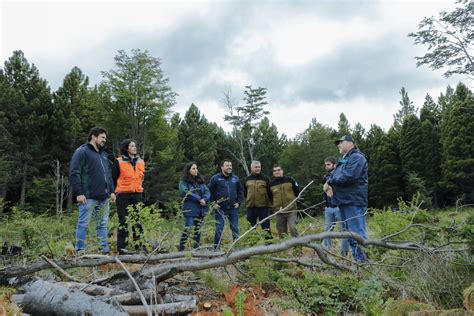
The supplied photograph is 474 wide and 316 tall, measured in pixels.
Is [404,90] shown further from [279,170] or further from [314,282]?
[314,282]

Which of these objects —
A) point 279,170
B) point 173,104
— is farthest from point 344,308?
point 173,104

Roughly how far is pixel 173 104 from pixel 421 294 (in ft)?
96.2

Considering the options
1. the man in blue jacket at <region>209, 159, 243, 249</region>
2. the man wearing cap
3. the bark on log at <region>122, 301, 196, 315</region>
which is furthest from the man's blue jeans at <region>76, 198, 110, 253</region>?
the man wearing cap

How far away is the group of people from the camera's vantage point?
485 cm

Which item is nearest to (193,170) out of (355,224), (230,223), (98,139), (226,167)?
(226,167)

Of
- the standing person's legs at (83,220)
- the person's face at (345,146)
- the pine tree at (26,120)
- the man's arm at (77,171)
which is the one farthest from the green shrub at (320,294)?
the pine tree at (26,120)

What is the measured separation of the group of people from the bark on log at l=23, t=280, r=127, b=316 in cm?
107

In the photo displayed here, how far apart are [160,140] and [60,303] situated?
28.4 meters

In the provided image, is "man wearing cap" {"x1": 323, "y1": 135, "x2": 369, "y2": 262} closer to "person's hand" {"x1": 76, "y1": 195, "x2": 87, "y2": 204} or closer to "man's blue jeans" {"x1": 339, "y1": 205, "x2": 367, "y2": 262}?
"man's blue jeans" {"x1": 339, "y1": 205, "x2": 367, "y2": 262}

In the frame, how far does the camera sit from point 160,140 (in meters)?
Result: 30.7

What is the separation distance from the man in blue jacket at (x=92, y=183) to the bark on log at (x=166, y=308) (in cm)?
206

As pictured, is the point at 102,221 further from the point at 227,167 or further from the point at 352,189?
the point at 352,189

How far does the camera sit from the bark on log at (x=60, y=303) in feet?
9.00

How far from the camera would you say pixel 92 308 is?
2750 millimetres
